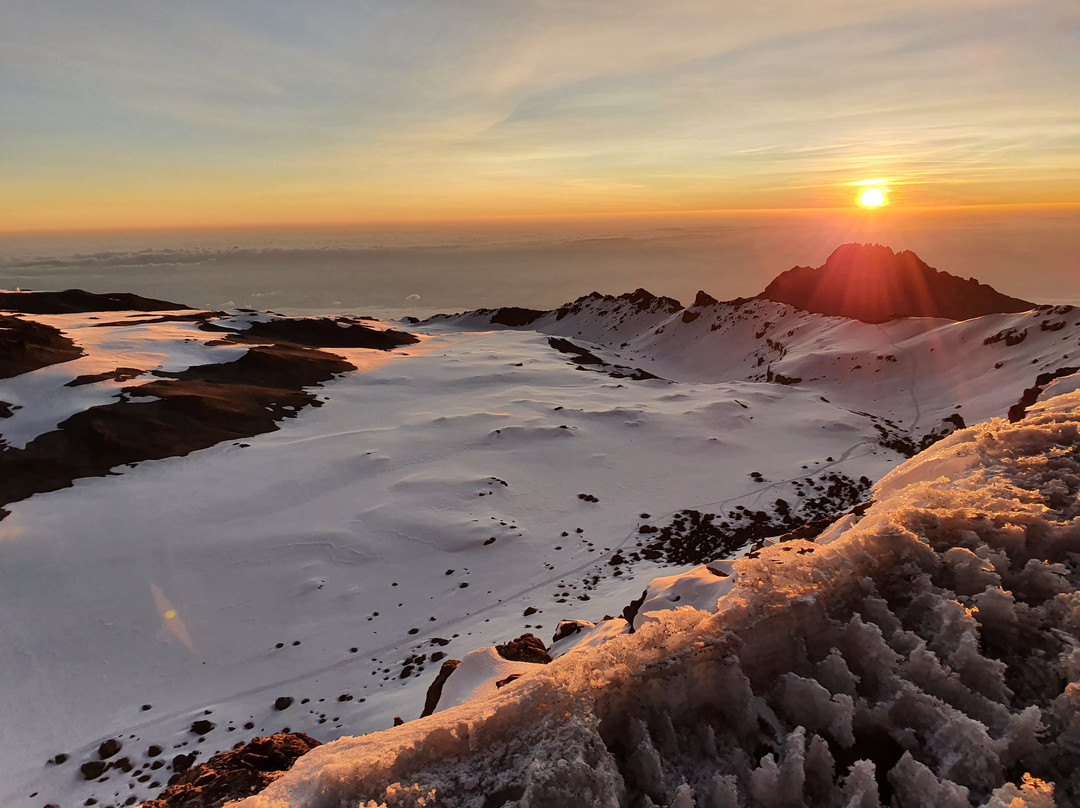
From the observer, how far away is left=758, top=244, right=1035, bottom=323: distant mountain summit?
10025cm

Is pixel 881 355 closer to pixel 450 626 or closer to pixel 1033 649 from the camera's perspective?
pixel 450 626

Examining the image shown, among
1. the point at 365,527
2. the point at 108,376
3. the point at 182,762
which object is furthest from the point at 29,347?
the point at 182,762

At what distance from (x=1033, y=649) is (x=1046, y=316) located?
71.9 metres

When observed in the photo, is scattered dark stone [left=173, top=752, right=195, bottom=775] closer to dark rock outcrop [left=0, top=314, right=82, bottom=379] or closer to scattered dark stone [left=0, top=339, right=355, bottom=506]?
scattered dark stone [left=0, top=339, right=355, bottom=506]

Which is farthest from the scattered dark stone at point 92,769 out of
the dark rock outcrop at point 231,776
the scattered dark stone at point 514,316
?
the scattered dark stone at point 514,316

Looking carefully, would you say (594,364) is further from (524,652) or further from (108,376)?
(524,652)

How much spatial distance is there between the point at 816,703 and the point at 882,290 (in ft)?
411

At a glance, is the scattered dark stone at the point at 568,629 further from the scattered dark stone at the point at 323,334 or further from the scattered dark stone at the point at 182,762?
the scattered dark stone at the point at 323,334

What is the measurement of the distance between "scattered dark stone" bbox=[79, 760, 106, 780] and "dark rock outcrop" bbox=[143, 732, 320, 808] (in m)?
12.7

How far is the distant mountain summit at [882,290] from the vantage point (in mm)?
100250

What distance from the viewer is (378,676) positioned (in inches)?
712

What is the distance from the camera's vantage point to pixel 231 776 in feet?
20.2

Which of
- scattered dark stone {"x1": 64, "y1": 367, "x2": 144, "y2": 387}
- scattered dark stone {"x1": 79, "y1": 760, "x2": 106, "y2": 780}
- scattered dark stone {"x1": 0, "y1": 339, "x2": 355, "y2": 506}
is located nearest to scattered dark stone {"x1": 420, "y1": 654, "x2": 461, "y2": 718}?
scattered dark stone {"x1": 79, "y1": 760, "x2": 106, "y2": 780}

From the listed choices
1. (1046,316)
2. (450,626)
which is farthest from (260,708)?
(1046,316)
